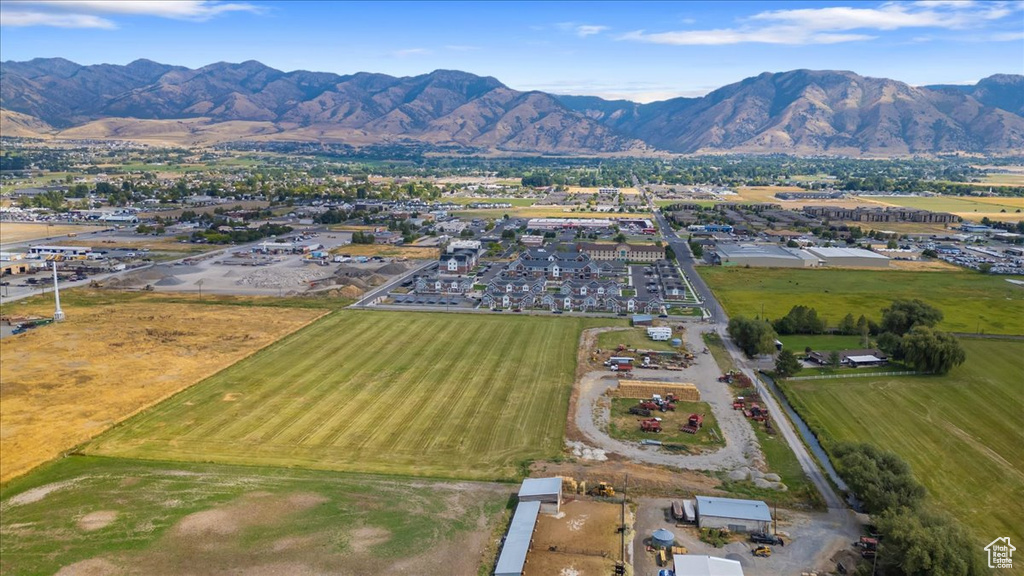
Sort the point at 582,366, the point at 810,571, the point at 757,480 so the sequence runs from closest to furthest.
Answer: the point at 810,571
the point at 757,480
the point at 582,366

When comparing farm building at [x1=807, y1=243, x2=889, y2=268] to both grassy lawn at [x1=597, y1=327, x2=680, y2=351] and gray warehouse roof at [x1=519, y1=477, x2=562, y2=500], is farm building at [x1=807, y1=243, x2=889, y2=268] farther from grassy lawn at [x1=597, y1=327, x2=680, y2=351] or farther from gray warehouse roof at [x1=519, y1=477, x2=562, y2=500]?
gray warehouse roof at [x1=519, y1=477, x2=562, y2=500]

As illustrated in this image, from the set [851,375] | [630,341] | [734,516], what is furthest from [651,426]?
[851,375]

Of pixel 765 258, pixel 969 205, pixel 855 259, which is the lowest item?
pixel 855 259

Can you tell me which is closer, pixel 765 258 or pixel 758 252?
pixel 765 258

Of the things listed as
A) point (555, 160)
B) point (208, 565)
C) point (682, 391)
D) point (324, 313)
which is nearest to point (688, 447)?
point (682, 391)

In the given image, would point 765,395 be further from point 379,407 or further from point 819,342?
point 379,407

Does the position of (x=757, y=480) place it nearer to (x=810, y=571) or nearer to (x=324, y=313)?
(x=810, y=571)

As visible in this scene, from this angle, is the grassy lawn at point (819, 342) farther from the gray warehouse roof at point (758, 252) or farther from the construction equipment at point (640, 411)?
the gray warehouse roof at point (758, 252)
